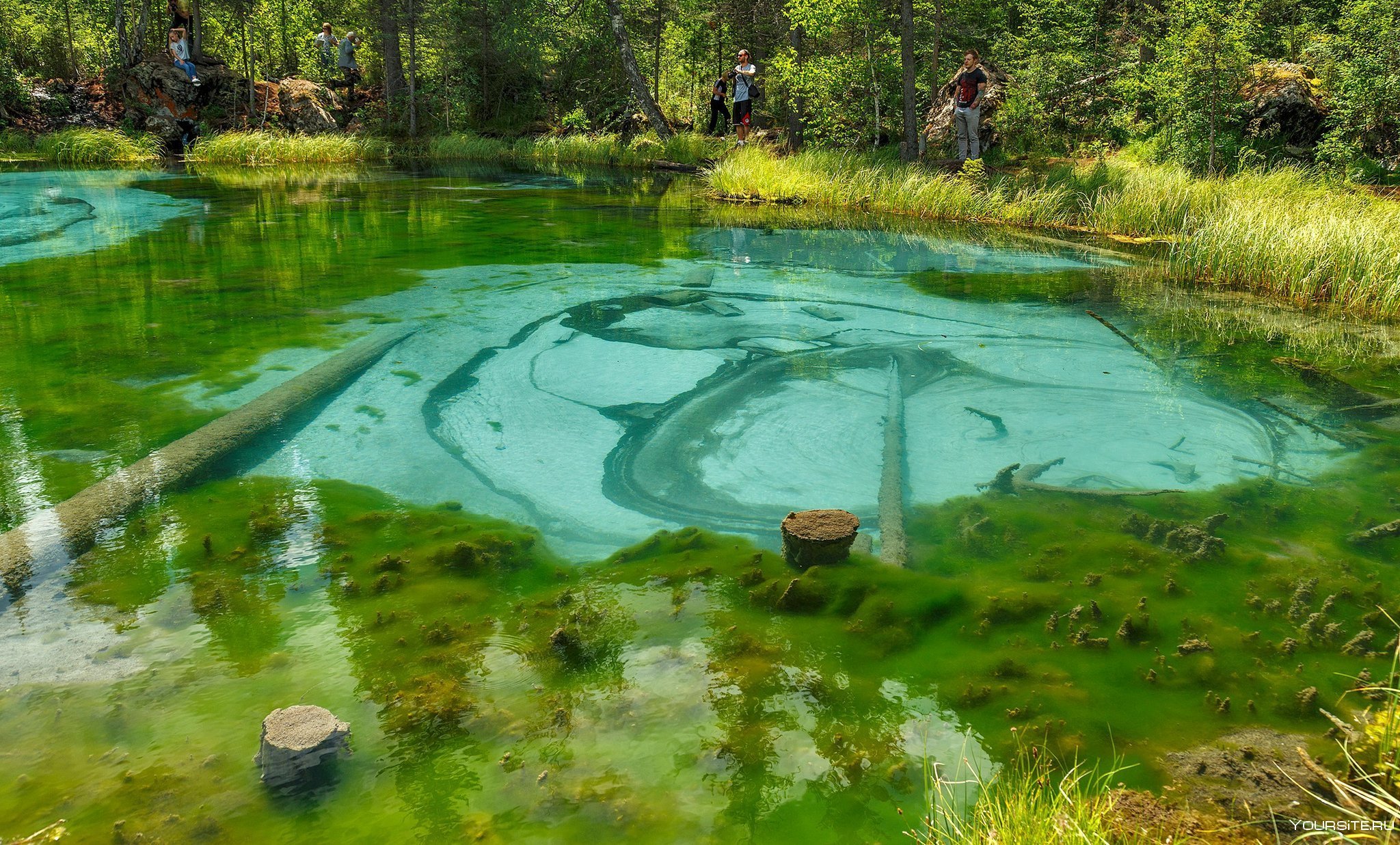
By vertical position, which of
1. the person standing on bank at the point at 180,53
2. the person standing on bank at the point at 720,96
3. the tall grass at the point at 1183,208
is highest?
the person standing on bank at the point at 180,53

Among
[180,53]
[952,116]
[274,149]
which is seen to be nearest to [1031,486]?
[952,116]

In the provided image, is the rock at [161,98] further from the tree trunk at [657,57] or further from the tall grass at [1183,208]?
the tall grass at [1183,208]

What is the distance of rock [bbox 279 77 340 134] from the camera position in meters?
21.6

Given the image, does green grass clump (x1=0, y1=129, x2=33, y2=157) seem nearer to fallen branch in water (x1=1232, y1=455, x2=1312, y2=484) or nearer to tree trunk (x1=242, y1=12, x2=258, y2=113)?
tree trunk (x1=242, y1=12, x2=258, y2=113)

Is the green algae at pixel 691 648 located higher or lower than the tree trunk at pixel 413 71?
lower

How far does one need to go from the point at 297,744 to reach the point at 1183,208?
34.7 ft

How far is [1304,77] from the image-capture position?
12555mm

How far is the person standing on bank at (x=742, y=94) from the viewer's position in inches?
622

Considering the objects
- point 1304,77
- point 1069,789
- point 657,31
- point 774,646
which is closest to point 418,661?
point 774,646

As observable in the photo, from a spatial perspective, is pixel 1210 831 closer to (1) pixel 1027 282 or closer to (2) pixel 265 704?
(2) pixel 265 704

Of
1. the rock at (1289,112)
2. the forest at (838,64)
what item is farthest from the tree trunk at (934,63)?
the rock at (1289,112)

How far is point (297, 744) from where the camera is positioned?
2008 millimetres

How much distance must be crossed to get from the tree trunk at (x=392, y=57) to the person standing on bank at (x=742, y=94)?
37.0 feet

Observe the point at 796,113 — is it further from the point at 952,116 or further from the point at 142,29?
the point at 142,29
